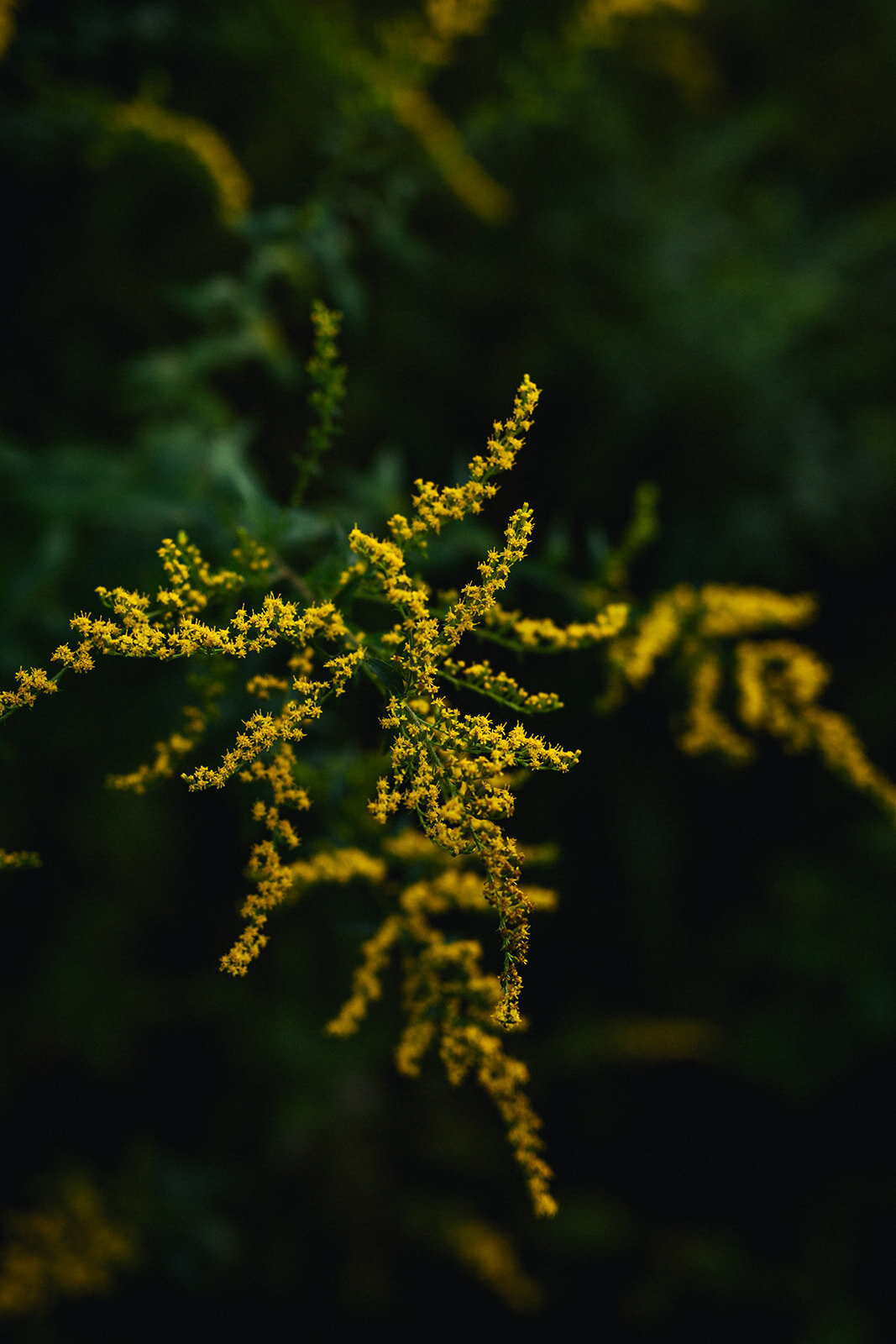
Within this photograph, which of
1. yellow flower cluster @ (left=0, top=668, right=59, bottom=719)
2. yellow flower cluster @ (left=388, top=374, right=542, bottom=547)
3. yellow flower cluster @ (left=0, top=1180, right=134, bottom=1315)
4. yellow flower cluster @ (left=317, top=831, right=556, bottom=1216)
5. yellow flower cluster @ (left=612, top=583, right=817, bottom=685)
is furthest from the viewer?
yellow flower cluster @ (left=0, top=1180, right=134, bottom=1315)

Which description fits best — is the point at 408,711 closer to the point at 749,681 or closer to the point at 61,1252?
the point at 749,681

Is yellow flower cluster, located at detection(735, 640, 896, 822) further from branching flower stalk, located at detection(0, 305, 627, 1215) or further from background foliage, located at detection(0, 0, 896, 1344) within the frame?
background foliage, located at detection(0, 0, 896, 1344)

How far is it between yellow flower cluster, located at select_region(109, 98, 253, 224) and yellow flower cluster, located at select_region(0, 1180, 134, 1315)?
157 inches

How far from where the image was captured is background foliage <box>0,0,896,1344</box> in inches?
139

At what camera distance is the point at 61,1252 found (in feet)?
11.0

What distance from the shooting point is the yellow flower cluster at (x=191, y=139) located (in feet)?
8.76

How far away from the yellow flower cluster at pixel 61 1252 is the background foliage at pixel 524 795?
3cm

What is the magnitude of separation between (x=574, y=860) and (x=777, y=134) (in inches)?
187

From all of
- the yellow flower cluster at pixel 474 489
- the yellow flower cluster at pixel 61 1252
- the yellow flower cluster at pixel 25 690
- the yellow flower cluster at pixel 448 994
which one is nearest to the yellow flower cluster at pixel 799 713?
the yellow flower cluster at pixel 448 994

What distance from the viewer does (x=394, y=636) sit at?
1235 mm

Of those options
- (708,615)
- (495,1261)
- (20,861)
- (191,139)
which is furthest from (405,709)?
(495,1261)

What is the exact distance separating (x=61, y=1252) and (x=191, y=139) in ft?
14.1

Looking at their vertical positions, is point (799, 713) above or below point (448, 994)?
above

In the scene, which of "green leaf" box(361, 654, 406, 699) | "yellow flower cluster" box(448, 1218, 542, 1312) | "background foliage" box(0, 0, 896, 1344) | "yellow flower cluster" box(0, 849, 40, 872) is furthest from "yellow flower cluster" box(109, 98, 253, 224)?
"yellow flower cluster" box(448, 1218, 542, 1312)
